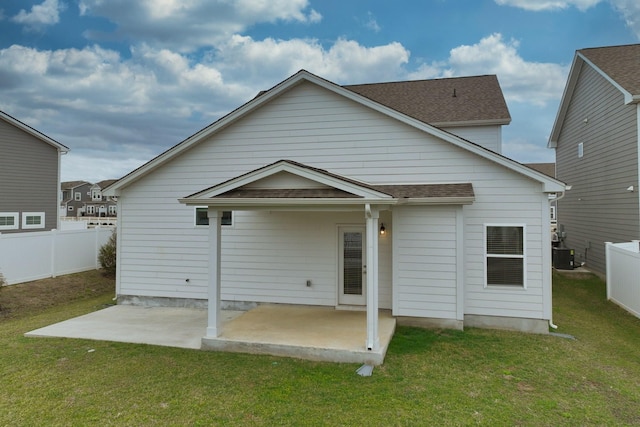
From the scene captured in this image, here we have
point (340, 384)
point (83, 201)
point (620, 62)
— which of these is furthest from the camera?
point (83, 201)

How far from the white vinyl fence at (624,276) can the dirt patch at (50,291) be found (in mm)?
15372

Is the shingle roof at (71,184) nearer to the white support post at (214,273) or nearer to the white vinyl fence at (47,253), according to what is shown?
the white vinyl fence at (47,253)

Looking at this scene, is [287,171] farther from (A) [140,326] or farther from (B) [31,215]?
(B) [31,215]

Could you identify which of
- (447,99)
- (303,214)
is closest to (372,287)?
(303,214)

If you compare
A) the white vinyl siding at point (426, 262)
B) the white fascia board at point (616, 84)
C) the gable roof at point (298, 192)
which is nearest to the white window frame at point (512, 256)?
the white vinyl siding at point (426, 262)

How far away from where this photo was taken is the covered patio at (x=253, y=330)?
6219mm

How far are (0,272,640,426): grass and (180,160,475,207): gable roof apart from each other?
2685 mm

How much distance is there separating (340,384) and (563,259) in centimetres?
1211

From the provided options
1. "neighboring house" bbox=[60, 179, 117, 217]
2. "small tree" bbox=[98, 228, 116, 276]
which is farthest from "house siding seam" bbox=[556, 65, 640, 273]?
"neighboring house" bbox=[60, 179, 117, 217]

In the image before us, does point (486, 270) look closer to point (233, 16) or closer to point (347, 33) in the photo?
point (233, 16)

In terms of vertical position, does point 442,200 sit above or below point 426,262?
above

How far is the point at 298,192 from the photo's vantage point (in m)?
6.55

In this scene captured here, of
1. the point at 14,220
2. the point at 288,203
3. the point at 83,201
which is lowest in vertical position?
the point at 14,220

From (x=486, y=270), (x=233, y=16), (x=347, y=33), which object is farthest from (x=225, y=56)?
(x=486, y=270)
